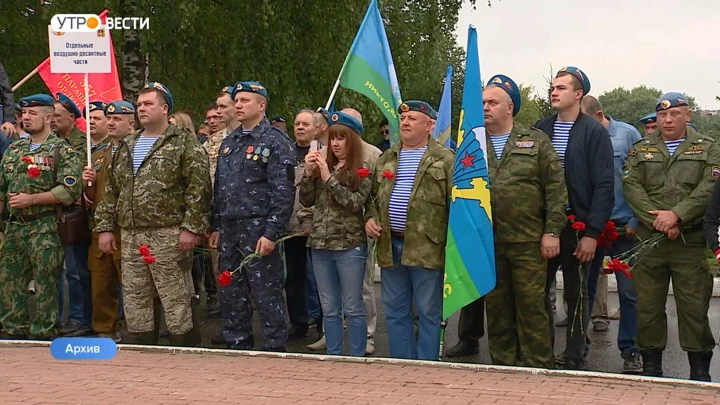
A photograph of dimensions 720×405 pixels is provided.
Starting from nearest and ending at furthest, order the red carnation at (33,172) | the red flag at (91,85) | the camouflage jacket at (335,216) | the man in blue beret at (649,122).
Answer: the camouflage jacket at (335,216)
the red carnation at (33,172)
the man in blue beret at (649,122)
the red flag at (91,85)

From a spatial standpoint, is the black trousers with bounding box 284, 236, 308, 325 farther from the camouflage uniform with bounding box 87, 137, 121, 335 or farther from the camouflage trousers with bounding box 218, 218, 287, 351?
the camouflage uniform with bounding box 87, 137, 121, 335

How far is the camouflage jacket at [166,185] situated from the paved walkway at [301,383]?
1.04 metres

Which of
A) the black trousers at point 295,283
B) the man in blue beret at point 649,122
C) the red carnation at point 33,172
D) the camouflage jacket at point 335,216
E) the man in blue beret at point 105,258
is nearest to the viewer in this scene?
the camouflage jacket at point 335,216

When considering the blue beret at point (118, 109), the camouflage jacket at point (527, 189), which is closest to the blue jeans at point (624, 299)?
the camouflage jacket at point (527, 189)

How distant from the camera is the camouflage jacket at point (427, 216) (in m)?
6.91

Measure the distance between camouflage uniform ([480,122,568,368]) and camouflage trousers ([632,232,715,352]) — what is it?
2.41 feet

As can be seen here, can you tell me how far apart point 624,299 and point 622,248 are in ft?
1.42

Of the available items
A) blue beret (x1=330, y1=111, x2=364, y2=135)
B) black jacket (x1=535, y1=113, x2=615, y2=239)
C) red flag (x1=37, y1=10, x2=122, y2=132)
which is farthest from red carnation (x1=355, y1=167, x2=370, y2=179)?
red flag (x1=37, y1=10, x2=122, y2=132)

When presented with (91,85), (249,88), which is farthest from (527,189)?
(91,85)

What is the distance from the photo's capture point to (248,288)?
765 centimetres

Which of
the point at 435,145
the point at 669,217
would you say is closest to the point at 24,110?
the point at 435,145

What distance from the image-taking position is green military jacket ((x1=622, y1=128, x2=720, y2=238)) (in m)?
6.74

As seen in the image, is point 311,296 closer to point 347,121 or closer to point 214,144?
point 214,144

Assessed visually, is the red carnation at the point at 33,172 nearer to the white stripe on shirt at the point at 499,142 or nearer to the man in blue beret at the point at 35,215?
the man in blue beret at the point at 35,215
